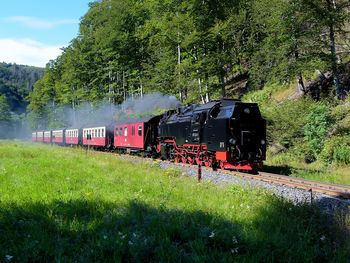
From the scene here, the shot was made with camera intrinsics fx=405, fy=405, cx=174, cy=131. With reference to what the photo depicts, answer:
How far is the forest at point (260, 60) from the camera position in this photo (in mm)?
20609

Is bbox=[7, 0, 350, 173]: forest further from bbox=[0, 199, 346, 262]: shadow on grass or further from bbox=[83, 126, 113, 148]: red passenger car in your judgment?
bbox=[0, 199, 346, 262]: shadow on grass

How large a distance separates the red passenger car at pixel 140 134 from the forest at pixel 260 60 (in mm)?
5233

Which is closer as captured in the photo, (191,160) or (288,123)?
(191,160)

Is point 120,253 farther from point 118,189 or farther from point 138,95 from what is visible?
point 138,95

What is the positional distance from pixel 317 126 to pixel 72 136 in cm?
3290

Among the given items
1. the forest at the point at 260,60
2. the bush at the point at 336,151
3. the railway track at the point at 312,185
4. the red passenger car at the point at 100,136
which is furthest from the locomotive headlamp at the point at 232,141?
the red passenger car at the point at 100,136

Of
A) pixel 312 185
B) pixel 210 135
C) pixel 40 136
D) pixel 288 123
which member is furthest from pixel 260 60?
pixel 40 136

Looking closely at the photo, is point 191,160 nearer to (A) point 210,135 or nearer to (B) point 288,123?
(A) point 210,135

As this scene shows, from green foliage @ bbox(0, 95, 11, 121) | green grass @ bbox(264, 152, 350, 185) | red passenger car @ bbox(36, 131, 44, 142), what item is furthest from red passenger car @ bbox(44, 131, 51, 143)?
green foliage @ bbox(0, 95, 11, 121)

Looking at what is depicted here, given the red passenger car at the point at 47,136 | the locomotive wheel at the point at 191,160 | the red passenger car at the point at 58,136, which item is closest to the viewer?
the locomotive wheel at the point at 191,160

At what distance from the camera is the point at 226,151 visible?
16141mm

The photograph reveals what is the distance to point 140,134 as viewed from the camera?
2692cm

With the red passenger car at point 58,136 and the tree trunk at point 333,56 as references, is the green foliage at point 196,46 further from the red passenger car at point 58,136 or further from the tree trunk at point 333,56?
the red passenger car at point 58,136

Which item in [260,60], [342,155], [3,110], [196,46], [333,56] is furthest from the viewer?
[3,110]
